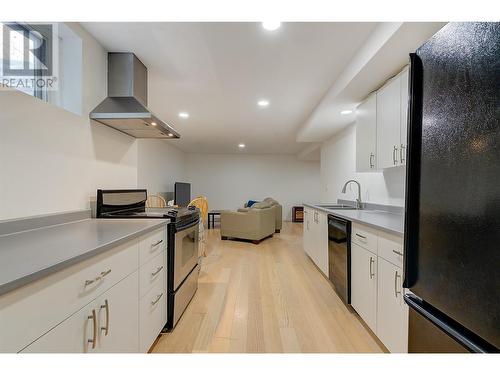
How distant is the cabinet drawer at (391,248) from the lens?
1423 millimetres

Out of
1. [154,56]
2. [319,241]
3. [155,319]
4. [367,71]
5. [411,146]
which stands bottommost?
[155,319]

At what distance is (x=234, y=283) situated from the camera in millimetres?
2850

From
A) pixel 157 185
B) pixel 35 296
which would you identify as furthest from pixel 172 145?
pixel 35 296

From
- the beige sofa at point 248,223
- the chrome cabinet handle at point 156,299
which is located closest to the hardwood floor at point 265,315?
the chrome cabinet handle at point 156,299

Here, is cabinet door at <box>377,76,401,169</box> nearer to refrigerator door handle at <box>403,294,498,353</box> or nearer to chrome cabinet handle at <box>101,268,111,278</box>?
refrigerator door handle at <box>403,294,498,353</box>

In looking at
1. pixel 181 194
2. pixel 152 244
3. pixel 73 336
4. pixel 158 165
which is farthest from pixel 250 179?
pixel 73 336

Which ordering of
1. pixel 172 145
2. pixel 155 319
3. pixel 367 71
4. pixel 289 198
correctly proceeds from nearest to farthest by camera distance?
pixel 155 319, pixel 367 71, pixel 172 145, pixel 289 198

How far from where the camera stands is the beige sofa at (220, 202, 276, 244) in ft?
15.9

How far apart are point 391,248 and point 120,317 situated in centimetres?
165

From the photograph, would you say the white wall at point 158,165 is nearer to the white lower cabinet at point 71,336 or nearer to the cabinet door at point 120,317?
the cabinet door at point 120,317

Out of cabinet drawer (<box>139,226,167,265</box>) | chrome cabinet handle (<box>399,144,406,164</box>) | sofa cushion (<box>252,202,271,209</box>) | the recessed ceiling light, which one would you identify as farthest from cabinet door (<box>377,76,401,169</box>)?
sofa cushion (<box>252,202,271,209</box>)

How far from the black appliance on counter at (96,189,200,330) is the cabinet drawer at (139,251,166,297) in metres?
0.10
